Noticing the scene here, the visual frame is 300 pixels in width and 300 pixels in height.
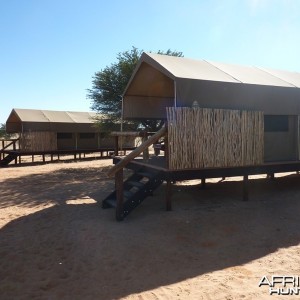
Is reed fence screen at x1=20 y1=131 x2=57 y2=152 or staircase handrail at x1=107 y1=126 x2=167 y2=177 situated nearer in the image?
staircase handrail at x1=107 y1=126 x2=167 y2=177

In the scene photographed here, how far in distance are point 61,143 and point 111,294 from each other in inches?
799

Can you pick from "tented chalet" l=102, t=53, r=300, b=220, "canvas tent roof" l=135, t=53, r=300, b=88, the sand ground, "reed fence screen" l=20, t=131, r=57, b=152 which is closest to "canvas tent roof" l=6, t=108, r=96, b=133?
"reed fence screen" l=20, t=131, r=57, b=152

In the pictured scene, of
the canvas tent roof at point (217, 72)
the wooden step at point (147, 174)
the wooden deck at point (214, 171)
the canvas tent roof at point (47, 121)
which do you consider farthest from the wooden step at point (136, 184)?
the canvas tent roof at point (47, 121)

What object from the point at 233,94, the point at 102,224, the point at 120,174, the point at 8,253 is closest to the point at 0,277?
the point at 8,253

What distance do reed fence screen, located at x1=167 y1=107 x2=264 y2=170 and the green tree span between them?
33.2ft

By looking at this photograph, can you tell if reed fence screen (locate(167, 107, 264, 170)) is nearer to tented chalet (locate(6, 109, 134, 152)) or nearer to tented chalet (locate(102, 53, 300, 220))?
tented chalet (locate(102, 53, 300, 220))

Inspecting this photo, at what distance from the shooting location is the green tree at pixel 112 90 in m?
18.2

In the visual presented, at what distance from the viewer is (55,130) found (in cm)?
2222

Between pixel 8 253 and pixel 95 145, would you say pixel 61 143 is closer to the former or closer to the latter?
pixel 95 145

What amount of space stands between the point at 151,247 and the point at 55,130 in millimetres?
18249

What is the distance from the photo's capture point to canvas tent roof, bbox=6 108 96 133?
2134cm

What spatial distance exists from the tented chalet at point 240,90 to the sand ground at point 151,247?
1.70 m

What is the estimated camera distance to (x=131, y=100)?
11.2 meters

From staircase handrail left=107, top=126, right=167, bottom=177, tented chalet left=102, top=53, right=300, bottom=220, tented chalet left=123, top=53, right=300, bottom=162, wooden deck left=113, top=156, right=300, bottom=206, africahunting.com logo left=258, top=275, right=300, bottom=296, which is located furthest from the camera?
tented chalet left=123, top=53, right=300, bottom=162
